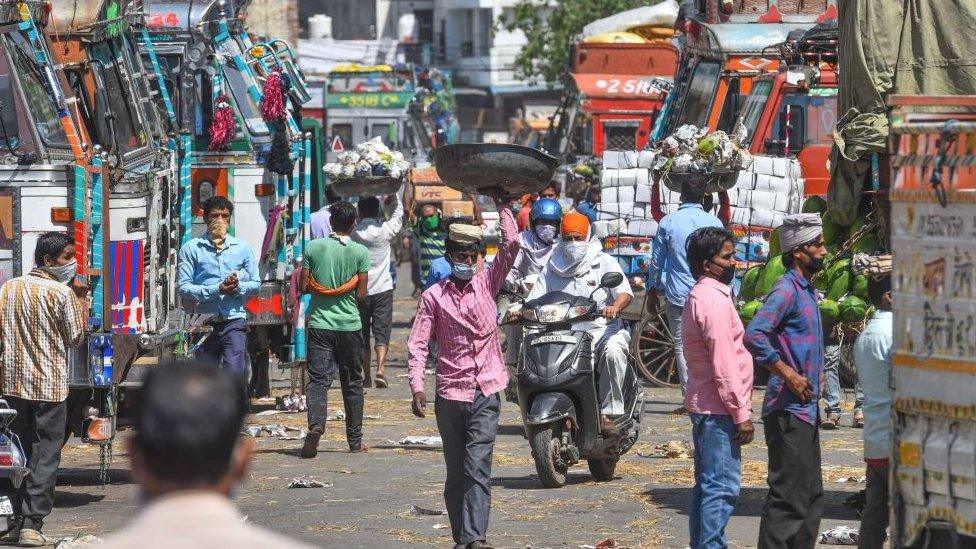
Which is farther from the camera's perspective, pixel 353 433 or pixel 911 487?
pixel 353 433

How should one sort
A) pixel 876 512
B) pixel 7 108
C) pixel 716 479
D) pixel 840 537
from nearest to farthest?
pixel 876 512, pixel 716 479, pixel 840 537, pixel 7 108

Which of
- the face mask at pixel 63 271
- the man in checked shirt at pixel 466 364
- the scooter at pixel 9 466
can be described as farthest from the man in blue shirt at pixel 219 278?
the man in checked shirt at pixel 466 364

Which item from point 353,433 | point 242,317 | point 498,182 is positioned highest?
point 498,182

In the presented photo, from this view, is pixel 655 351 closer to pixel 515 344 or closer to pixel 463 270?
pixel 515 344

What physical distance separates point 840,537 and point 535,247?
3.94 meters

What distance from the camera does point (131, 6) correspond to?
12.7 metres

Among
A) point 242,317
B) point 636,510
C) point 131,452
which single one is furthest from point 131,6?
point 131,452

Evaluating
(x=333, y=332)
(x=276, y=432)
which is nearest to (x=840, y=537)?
(x=333, y=332)

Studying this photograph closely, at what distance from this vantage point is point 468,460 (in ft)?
29.8

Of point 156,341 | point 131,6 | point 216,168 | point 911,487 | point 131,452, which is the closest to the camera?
point 131,452

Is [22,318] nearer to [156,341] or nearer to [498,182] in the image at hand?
[156,341]

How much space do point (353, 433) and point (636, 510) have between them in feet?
10.3

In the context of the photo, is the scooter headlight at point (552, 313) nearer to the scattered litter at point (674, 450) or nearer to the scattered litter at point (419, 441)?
the scattered litter at point (674, 450)

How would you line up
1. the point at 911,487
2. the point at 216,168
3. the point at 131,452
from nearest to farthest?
1. the point at 131,452
2. the point at 911,487
3. the point at 216,168
